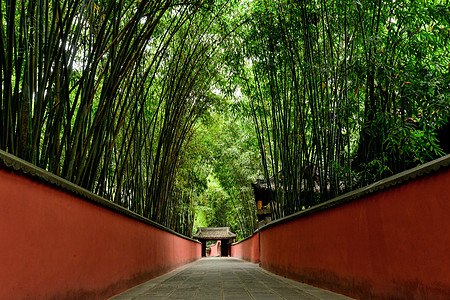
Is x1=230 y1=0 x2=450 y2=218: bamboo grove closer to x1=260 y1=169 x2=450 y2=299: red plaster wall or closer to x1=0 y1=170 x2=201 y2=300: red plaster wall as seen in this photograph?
x1=260 y1=169 x2=450 y2=299: red plaster wall

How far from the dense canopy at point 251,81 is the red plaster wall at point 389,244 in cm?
58

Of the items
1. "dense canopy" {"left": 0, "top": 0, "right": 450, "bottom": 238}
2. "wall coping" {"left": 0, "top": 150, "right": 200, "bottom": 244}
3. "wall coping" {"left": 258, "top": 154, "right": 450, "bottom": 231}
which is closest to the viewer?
"wall coping" {"left": 0, "top": 150, "right": 200, "bottom": 244}

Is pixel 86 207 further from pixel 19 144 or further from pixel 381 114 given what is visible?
pixel 381 114

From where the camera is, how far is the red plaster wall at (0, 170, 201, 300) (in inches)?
66.8

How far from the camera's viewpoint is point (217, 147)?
37.7 feet

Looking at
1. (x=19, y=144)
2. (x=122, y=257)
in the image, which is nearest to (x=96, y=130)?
(x=19, y=144)

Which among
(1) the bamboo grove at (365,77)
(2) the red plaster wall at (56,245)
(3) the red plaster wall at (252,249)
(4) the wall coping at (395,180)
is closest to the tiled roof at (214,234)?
(3) the red plaster wall at (252,249)

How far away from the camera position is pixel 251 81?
24.7 ft

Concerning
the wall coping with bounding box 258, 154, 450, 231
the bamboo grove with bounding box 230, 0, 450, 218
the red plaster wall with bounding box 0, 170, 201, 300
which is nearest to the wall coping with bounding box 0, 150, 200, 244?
the red plaster wall with bounding box 0, 170, 201, 300

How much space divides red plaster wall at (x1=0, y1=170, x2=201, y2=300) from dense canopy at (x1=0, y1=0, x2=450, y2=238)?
379 mm

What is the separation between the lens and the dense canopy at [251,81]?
2.53m

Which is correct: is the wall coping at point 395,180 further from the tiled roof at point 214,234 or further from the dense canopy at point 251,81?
the tiled roof at point 214,234

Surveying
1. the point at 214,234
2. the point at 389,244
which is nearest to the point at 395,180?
the point at 389,244

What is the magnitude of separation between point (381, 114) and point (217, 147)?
860cm
